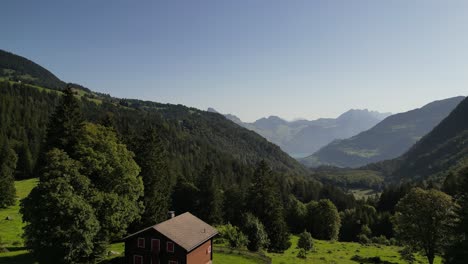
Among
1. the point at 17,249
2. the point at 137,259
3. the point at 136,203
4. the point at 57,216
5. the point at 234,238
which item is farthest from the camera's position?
the point at 234,238

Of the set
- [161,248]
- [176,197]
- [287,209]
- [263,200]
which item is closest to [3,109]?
[176,197]

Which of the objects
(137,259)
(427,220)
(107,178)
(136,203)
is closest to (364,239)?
(427,220)

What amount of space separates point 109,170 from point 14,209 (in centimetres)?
4137

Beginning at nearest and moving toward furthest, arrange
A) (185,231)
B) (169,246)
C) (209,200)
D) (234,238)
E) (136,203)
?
1. (169,246)
2. (185,231)
3. (136,203)
4. (234,238)
5. (209,200)

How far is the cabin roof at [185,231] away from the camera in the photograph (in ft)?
146

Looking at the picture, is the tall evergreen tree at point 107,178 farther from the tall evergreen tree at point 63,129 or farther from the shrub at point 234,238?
the shrub at point 234,238

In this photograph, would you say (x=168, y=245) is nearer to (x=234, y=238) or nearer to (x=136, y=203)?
(x=136, y=203)

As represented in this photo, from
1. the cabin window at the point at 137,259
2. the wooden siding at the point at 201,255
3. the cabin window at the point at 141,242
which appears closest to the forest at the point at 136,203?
the cabin window at the point at 141,242

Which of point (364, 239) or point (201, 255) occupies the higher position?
point (201, 255)

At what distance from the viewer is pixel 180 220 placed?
5006cm

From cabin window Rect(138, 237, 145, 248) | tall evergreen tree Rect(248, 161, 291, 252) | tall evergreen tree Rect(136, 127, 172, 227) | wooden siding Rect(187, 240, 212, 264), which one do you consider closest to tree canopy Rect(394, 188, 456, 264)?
tall evergreen tree Rect(248, 161, 291, 252)

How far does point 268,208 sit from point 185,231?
30.8 meters

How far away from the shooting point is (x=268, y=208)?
246 feet

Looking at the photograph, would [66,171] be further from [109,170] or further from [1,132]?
[1,132]
